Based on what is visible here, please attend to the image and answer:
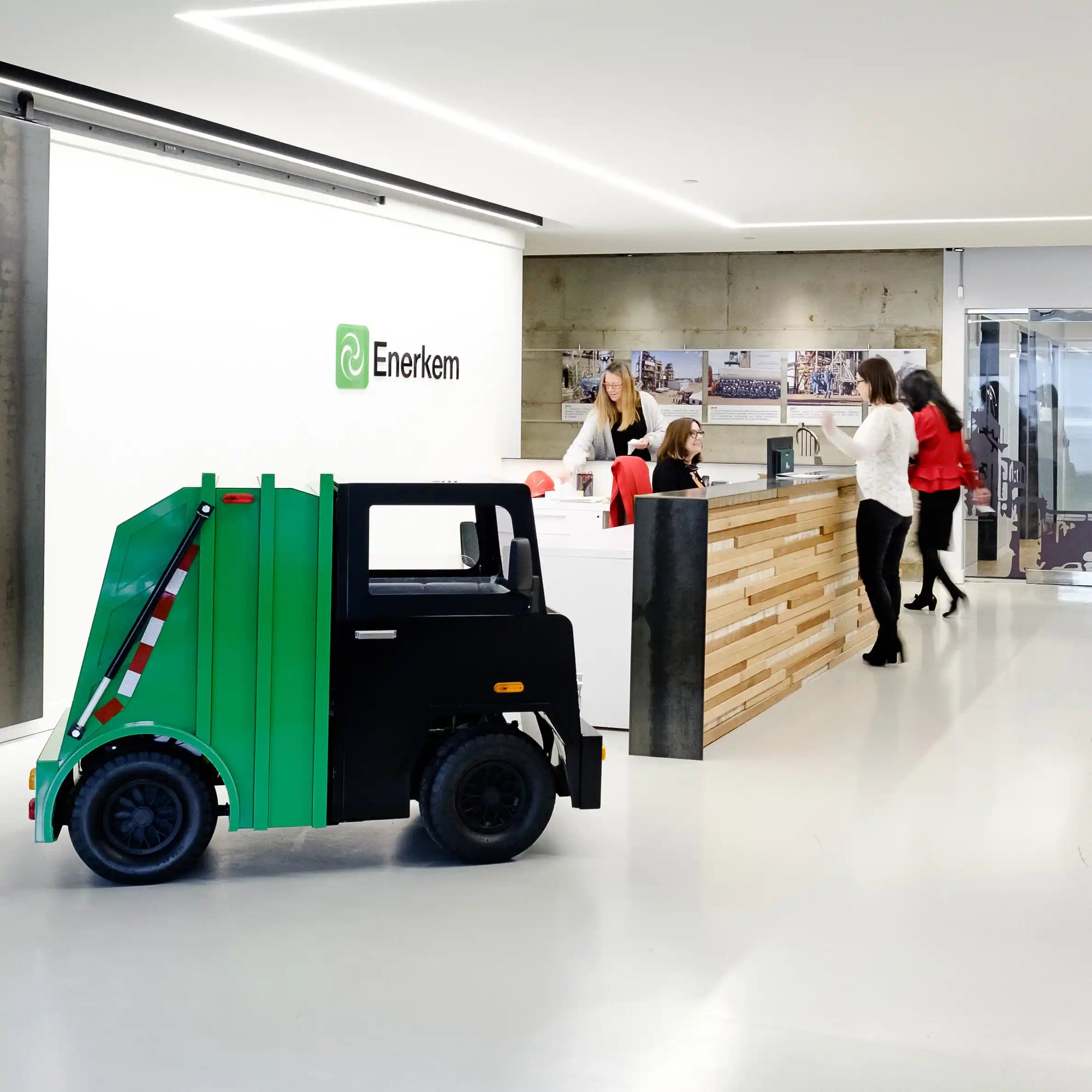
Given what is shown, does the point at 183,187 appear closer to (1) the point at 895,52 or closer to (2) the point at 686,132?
(2) the point at 686,132

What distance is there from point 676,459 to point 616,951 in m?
4.41

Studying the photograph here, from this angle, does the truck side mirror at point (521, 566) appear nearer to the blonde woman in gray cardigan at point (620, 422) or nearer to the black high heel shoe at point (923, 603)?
the blonde woman in gray cardigan at point (620, 422)

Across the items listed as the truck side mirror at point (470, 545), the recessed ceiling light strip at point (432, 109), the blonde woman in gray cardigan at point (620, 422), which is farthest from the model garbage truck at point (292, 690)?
the blonde woman in gray cardigan at point (620, 422)

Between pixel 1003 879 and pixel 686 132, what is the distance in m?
4.76

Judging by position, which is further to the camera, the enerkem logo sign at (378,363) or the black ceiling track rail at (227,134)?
the enerkem logo sign at (378,363)

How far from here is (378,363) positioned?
381 inches

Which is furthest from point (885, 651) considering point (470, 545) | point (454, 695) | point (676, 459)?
point (454, 695)

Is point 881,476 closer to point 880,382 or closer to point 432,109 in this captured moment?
point 880,382

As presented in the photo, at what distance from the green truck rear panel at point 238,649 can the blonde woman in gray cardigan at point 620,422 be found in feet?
19.2

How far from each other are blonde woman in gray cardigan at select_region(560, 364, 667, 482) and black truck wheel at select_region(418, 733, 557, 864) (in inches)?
222

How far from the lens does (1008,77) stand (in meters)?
6.25

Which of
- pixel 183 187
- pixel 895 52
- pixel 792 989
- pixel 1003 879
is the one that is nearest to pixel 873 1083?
pixel 792 989

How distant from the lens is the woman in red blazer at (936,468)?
33.7ft

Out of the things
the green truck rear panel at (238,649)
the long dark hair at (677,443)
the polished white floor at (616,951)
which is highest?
the long dark hair at (677,443)
